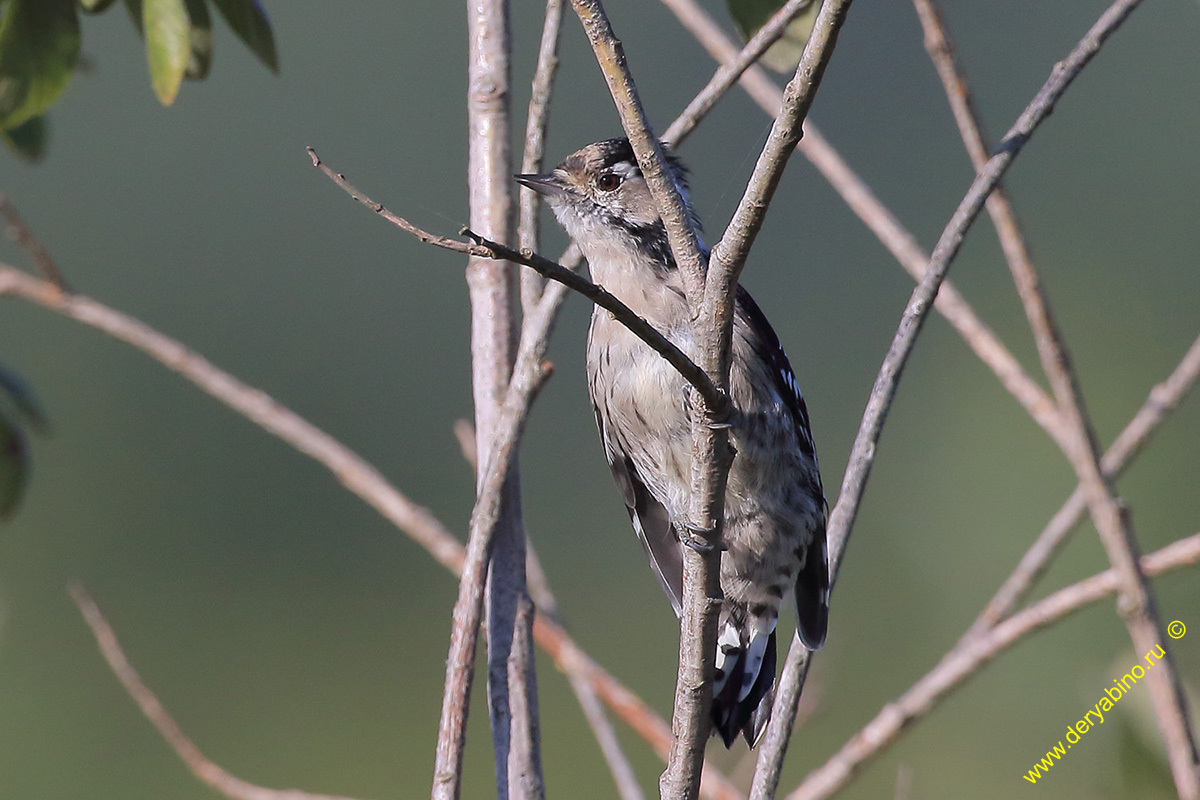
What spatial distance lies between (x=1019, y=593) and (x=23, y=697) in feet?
72.4

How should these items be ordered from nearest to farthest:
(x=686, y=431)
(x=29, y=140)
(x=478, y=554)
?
1. (x=478, y=554)
2. (x=29, y=140)
3. (x=686, y=431)

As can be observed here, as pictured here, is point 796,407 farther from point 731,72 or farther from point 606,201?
point 731,72

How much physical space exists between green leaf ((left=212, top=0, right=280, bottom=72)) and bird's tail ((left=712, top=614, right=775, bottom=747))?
1432 mm

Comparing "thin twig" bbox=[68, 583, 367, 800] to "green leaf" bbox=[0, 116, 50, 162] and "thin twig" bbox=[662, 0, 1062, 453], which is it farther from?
"thin twig" bbox=[662, 0, 1062, 453]

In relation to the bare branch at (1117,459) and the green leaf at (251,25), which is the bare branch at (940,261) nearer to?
the bare branch at (1117,459)

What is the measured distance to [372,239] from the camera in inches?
1029

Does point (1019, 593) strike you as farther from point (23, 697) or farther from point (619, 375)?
point (23, 697)

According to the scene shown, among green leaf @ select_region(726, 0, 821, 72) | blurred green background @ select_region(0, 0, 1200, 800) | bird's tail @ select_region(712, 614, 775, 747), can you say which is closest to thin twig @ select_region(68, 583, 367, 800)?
bird's tail @ select_region(712, 614, 775, 747)

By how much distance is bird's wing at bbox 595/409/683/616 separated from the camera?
113 inches

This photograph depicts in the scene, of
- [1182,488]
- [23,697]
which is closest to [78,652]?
[23,697]

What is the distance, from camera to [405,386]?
22984 mm

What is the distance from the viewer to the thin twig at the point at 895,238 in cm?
211

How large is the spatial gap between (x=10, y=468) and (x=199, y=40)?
2.92ft

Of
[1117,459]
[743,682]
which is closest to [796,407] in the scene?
[743,682]
